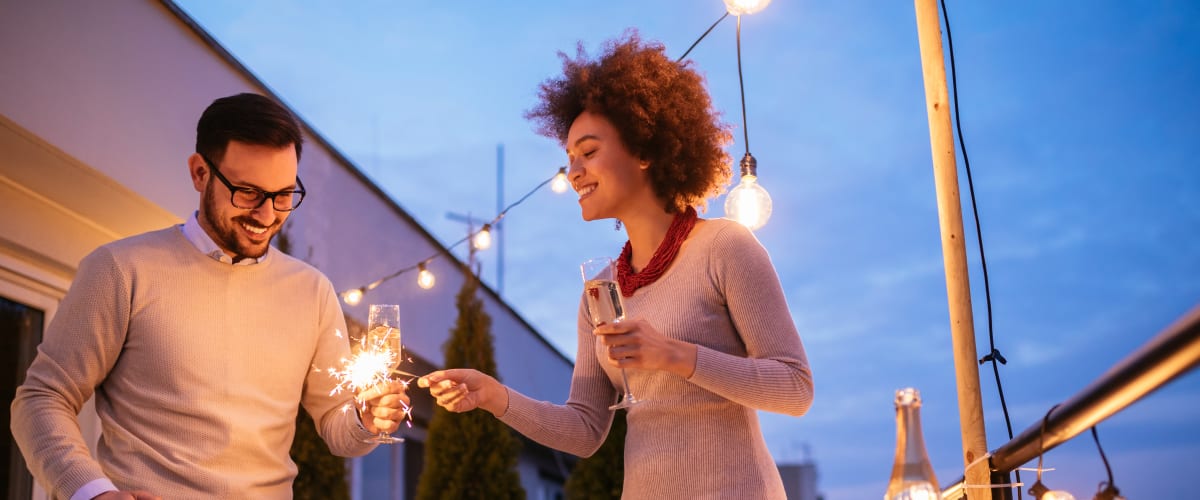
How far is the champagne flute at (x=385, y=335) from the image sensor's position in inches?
89.3

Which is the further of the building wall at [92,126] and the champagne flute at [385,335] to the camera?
the building wall at [92,126]

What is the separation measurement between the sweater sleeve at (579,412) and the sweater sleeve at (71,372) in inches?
36.8

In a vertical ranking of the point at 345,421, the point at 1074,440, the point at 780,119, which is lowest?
the point at 1074,440

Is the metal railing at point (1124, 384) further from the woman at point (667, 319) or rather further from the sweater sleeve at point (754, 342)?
the woman at point (667, 319)

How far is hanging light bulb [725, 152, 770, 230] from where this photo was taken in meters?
3.52

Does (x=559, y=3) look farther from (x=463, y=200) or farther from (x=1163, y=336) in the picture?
(x=1163, y=336)

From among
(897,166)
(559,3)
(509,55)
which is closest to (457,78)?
(509,55)

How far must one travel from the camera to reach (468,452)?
717 cm

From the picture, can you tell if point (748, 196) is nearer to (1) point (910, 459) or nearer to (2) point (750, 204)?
(2) point (750, 204)

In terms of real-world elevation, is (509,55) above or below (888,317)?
above

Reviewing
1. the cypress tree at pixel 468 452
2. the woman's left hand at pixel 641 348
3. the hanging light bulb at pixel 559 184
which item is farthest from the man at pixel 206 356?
the cypress tree at pixel 468 452

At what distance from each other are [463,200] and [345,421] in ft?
85.1

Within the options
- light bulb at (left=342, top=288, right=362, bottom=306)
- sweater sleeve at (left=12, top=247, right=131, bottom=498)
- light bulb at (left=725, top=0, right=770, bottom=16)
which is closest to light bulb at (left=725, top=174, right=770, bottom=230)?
light bulb at (left=725, top=0, right=770, bottom=16)

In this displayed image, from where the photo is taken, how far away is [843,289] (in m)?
34.0
